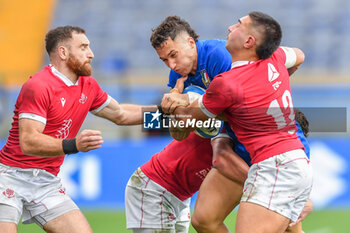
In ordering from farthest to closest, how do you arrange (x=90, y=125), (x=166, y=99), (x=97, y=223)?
(x=90, y=125) < (x=97, y=223) < (x=166, y=99)

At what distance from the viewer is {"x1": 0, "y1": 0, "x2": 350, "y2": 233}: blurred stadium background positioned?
969 cm

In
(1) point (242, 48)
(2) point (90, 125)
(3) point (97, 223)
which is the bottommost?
(3) point (97, 223)

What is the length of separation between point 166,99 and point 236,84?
26.9 inches

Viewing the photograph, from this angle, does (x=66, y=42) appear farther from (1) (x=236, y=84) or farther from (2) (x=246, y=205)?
(2) (x=246, y=205)

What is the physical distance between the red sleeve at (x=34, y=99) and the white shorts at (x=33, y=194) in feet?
1.83

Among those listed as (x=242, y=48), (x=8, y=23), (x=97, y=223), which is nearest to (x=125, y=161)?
(x=97, y=223)

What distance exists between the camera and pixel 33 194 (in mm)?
5562

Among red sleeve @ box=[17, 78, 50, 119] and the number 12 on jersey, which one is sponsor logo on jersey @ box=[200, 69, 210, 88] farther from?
red sleeve @ box=[17, 78, 50, 119]

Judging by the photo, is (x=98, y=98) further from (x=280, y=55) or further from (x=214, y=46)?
(x=280, y=55)

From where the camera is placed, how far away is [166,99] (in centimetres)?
522

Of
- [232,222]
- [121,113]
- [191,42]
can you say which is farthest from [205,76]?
[232,222]

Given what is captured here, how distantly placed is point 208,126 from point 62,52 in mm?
1461

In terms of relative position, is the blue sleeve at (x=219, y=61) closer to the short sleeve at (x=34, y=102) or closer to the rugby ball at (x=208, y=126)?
the rugby ball at (x=208, y=126)

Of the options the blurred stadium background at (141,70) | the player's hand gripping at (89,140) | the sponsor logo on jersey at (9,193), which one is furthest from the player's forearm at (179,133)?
the blurred stadium background at (141,70)
